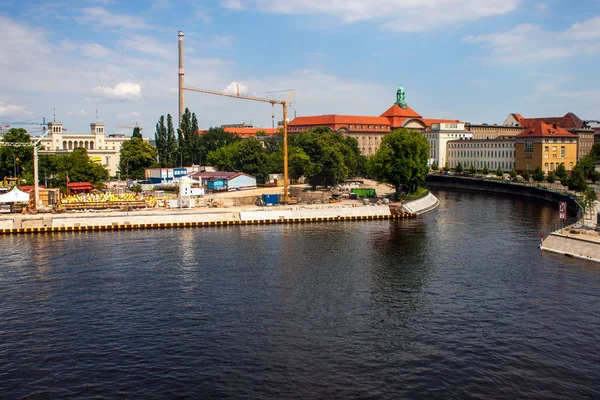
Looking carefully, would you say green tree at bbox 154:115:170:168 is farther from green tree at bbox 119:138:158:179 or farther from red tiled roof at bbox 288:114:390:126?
red tiled roof at bbox 288:114:390:126

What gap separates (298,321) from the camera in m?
37.9

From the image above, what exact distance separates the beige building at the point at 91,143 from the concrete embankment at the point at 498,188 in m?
90.3

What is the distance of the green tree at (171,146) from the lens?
144 metres

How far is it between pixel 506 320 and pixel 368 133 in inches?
6323

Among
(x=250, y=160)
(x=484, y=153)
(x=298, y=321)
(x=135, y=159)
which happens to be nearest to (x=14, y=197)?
(x=250, y=160)

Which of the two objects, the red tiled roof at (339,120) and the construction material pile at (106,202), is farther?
the red tiled roof at (339,120)

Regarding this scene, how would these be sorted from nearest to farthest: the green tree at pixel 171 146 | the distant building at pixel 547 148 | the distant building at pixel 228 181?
the distant building at pixel 228 181
the green tree at pixel 171 146
the distant building at pixel 547 148

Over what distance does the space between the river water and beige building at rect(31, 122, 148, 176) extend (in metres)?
102

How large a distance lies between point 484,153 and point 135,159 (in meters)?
99.3

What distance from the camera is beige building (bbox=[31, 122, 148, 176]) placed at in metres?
163

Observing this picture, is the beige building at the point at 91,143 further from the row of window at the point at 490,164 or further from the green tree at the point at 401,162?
the row of window at the point at 490,164

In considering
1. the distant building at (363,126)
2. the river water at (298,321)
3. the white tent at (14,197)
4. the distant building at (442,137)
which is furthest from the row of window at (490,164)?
the white tent at (14,197)

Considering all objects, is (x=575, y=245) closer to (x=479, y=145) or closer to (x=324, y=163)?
(x=324, y=163)

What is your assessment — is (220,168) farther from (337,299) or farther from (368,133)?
(337,299)
